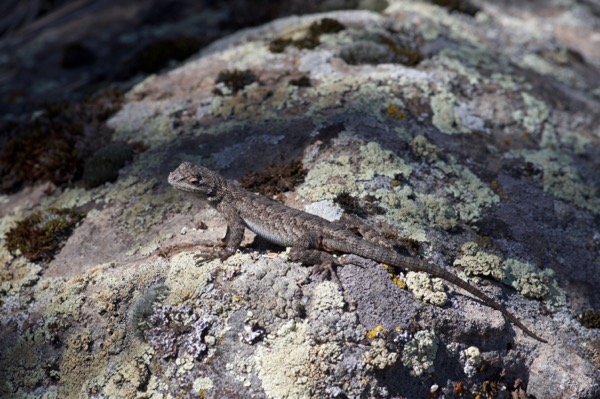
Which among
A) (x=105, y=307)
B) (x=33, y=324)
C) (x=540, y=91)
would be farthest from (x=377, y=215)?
(x=540, y=91)

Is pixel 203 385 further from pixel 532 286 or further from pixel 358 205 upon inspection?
pixel 532 286

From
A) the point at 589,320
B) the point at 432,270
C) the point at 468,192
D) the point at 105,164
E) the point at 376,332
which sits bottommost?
the point at 589,320

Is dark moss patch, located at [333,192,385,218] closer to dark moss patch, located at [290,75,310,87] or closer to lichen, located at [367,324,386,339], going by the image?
lichen, located at [367,324,386,339]

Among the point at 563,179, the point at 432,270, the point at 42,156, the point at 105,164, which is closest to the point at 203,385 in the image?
the point at 432,270

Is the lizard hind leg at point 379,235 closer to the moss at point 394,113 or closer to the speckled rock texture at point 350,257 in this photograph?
the speckled rock texture at point 350,257

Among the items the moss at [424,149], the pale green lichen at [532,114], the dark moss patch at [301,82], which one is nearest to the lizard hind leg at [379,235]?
the moss at [424,149]

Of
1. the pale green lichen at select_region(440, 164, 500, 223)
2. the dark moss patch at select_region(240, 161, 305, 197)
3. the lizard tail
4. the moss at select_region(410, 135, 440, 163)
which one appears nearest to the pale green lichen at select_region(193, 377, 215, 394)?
the lizard tail
